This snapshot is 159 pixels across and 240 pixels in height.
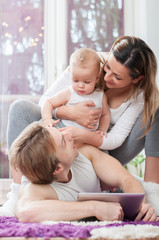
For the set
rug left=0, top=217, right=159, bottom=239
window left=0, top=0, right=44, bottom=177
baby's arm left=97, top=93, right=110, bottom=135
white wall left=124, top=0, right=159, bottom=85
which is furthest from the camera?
window left=0, top=0, right=44, bottom=177

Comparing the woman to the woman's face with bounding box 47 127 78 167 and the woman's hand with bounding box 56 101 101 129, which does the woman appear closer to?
the woman's hand with bounding box 56 101 101 129

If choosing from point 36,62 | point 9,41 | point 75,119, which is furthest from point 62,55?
point 75,119

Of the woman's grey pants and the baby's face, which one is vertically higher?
the baby's face

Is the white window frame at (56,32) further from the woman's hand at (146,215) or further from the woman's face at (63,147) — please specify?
the woman's hand at (146,215)

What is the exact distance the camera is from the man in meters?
1.25

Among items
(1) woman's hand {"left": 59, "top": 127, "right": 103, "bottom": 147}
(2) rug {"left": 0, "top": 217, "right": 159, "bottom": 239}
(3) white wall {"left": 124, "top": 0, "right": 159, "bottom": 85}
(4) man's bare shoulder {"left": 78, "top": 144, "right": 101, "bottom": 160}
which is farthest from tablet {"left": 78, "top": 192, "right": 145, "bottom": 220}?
(3) white wall {"left": 124, "top": 0, "right": 159, "bottom": 85}

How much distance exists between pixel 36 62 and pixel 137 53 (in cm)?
212

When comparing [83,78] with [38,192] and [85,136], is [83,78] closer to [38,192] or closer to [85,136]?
[85,136]

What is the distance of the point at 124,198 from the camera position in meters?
1.25

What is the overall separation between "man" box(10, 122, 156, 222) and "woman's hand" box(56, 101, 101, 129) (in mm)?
253

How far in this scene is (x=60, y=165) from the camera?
1.38 meters

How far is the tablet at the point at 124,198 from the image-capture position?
48.2 inches

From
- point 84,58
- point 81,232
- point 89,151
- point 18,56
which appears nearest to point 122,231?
point 81,232

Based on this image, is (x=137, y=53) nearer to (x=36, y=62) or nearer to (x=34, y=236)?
(x=34, y=236)
